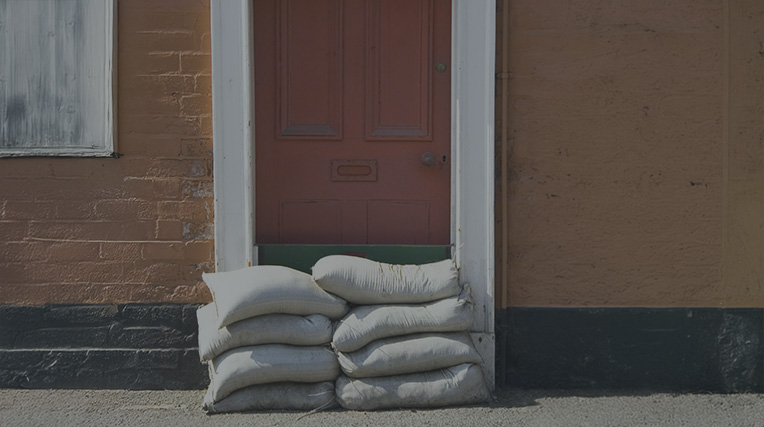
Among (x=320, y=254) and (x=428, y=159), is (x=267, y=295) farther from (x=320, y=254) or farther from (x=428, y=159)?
(x=428, y=159)

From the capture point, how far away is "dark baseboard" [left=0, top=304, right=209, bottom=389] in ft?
16.8

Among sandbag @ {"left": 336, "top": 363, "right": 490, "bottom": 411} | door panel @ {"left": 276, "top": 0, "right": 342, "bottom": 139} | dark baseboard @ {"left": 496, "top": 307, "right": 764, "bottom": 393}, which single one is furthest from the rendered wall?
door panel @ {"left": 276, "top": 0, "right": 342, "bottom": 139}

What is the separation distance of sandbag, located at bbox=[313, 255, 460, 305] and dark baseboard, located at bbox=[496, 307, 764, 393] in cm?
50

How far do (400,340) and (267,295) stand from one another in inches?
29.7

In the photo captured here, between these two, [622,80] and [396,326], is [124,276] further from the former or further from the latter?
[622,80]

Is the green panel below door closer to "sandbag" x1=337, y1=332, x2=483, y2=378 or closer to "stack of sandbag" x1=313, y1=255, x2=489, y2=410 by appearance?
"stack of sandbag" x1=313, y1=255, x2=489, y2=410

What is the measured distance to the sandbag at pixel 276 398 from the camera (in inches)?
185

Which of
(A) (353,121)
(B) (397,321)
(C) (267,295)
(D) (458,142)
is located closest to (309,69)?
(A) (353,121)

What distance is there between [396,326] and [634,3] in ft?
7.50

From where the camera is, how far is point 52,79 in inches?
201

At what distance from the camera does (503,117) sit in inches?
199

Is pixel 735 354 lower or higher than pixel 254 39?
lower

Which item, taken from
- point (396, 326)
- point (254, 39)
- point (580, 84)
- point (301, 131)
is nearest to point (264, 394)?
point (396, 326)

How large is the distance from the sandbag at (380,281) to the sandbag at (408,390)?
414 mm
